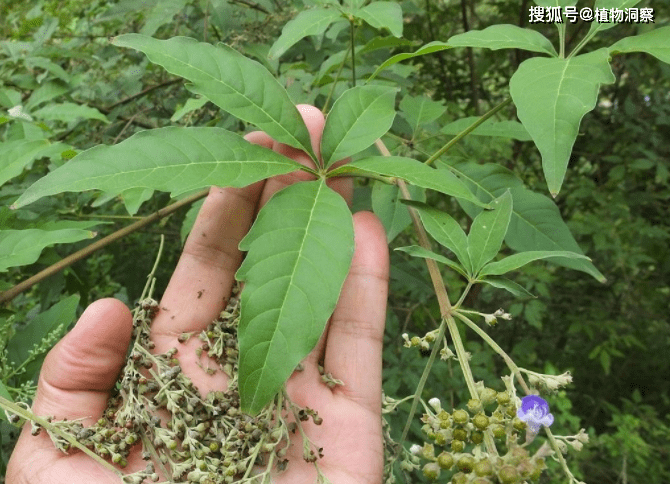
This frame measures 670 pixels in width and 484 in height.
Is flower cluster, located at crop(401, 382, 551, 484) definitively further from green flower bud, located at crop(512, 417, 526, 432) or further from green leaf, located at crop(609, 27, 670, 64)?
green leaf, located at crop(609, 27, 670, 64)

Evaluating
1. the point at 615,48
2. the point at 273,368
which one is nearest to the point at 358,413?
the point at 273,368

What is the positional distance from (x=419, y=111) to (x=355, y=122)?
1.90 ft

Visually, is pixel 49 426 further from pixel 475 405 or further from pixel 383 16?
pixel 383 16

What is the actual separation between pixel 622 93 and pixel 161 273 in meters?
3.31

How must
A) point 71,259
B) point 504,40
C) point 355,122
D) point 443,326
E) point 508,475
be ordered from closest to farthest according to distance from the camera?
point 508,475 < point 443,326 < point 504,40 < point 355,122 < point 71,259

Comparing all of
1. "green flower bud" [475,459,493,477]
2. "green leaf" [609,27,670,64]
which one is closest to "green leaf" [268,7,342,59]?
"green leaf" [609,27,670,64]

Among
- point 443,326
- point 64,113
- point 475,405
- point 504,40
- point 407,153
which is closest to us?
Answer: point 475,405

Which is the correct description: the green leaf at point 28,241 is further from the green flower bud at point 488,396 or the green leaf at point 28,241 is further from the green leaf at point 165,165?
the green flower bud at point 488,396

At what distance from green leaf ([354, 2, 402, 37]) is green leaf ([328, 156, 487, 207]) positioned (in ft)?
1.54

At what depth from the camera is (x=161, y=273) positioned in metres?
2.61

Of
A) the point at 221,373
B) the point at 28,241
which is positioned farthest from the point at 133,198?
the point at 221,373

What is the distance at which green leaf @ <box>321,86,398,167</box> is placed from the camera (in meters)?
1.39

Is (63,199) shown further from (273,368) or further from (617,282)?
(617,282)

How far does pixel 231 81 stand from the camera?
136 cm
